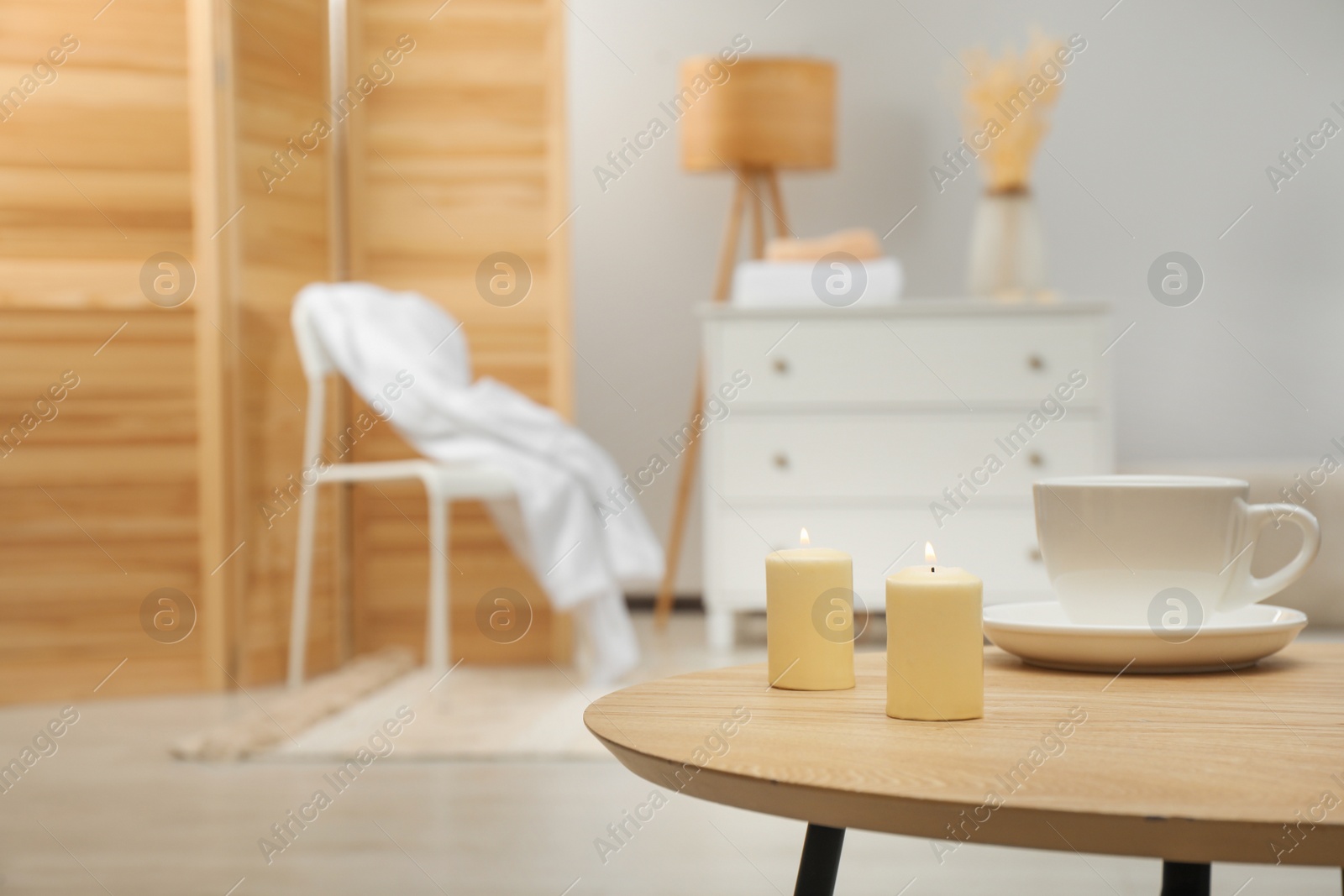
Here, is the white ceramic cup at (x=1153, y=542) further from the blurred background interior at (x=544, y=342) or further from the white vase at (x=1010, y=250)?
the white vase at (x=1010, y=250)

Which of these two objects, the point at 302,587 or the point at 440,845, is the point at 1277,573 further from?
the point at 302,587

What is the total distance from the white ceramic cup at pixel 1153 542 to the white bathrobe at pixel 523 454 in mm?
1865

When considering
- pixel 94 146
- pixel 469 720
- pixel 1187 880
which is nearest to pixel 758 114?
pixel 94 146

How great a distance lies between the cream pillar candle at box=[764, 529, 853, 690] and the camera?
0.61 metres

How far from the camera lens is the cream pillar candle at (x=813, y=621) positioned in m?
0.61

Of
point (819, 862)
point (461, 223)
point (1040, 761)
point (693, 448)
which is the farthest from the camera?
point (693, 448)

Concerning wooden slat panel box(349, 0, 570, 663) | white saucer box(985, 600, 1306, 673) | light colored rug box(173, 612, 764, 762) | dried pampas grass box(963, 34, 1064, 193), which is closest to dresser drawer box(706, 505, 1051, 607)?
light colored rug box(173, 612, 764, 762)

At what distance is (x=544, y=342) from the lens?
2875mm

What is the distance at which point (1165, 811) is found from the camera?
0.39 meters

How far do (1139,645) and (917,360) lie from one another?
7.11 ft

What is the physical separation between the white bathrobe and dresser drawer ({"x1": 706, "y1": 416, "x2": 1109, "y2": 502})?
0.31 metres

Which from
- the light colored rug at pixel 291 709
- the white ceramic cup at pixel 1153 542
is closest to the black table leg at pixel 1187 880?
the white ceramic cup at pixel 1153 542

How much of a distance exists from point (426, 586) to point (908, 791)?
258 cm

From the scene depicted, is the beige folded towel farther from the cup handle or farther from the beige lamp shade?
the cup handle
